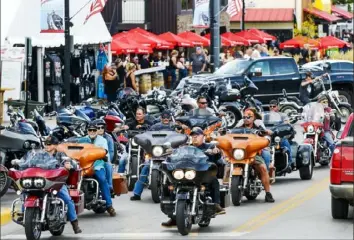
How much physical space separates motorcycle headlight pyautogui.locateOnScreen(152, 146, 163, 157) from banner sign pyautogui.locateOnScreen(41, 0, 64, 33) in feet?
41.7

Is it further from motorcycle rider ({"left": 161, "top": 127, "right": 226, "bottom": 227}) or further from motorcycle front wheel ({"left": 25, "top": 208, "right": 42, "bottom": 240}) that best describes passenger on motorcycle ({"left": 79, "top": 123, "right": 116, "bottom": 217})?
motorcycle front wheel ({"left": 25, "top": 208, "right": 42, "bottom": 240})

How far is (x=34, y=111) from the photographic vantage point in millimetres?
23891

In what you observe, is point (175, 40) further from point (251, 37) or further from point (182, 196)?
point (182, 196)

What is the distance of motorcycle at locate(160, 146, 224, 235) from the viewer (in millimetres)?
16047

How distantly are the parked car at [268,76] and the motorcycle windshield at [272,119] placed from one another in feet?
45.6

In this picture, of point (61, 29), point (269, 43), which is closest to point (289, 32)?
point (269, 43)

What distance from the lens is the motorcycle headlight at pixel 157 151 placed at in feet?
65.7

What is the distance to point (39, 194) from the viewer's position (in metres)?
15.5

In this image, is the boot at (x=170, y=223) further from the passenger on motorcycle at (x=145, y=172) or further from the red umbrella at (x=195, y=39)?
the red umbrella at (x=195, y=39)

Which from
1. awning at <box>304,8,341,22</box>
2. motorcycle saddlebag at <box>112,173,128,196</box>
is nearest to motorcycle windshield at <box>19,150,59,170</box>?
motorcycle saddlebag at <box>112,173,128,196</box>

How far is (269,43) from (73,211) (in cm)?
5524

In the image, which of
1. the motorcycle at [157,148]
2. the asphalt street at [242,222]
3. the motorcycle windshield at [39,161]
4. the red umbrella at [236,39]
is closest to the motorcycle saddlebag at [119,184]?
the asphalt street at [242,222]

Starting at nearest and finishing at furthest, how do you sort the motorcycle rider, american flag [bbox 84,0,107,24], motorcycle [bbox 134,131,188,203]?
the motorcycle rider → motorcycle [bbox 134,131,188,203] → american flag [bbox 84,0,107,24]

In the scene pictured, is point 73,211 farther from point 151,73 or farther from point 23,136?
point 151,73
